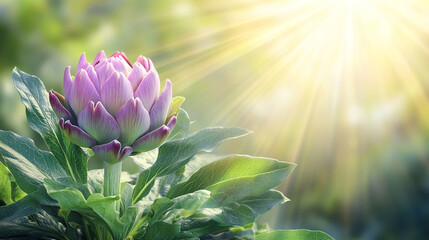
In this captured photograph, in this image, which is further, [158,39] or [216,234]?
[158,39]

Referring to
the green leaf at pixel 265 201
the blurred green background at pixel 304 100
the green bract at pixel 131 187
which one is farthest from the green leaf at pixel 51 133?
the blurred green background at pixel 304 100

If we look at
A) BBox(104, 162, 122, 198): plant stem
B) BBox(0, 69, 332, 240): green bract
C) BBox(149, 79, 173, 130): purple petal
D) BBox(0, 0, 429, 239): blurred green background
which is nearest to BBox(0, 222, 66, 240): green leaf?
BBox(0, 69, 332, 240): green bract

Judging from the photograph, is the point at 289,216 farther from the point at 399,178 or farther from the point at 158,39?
the point at 158,39

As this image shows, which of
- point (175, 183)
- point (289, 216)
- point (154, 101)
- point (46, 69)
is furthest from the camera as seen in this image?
point (289, 216)

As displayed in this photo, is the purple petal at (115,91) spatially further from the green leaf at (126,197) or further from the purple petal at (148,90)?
the green leaf at (126,197)

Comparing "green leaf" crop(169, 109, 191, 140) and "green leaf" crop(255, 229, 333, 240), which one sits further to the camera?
"green leaf" crop(169, 109, 191, 140)

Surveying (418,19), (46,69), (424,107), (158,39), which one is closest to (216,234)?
(46,69)

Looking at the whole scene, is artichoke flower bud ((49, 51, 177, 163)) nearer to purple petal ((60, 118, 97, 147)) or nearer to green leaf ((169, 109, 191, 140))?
purple petal ((60, 118, 97, 147))
